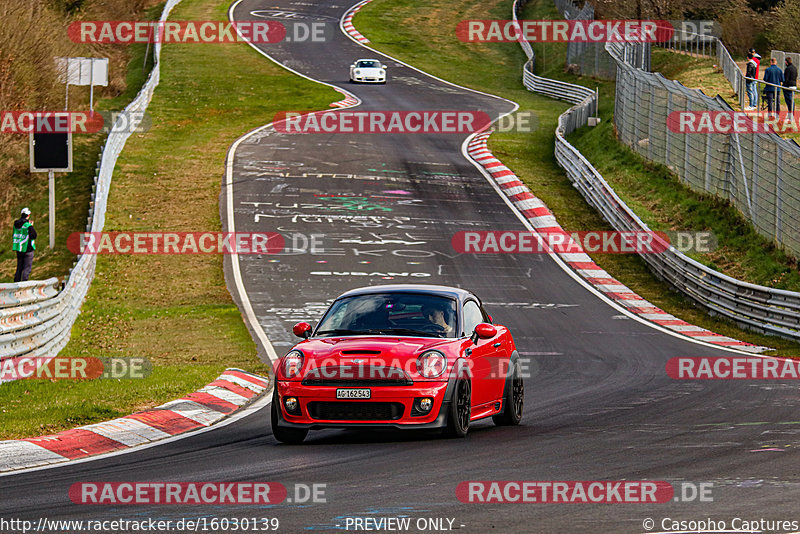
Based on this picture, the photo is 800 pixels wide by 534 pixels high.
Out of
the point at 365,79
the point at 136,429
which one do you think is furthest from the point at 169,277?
the point at 365,79

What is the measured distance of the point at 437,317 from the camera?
11609 millimetres

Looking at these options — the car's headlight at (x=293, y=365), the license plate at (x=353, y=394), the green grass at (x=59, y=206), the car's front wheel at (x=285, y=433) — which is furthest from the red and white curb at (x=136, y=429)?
the green grass at (x=59, y=206)

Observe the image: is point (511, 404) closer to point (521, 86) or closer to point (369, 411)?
point (369, 411)

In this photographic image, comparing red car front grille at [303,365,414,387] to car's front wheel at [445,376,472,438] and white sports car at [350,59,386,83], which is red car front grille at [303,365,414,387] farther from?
white sports car at [350,59,386,83]

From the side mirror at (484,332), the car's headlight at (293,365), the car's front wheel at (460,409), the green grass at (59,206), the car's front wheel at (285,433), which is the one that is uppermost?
the side mirror at (484,332)

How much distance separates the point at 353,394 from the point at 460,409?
1054 millimetres

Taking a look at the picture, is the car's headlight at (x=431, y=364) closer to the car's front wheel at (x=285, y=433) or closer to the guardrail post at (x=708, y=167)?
the car's front wheel at (x=285, y=433)

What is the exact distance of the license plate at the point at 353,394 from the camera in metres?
10.5

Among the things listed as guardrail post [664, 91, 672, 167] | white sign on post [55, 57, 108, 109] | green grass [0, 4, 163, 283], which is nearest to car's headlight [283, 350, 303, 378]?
green grass [0, 4, 163, 283]

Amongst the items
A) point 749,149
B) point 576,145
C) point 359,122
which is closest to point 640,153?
point 576,145

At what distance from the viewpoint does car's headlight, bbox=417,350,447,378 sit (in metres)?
10.6

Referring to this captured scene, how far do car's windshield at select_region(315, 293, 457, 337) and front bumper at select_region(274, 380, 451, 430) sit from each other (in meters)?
0.97

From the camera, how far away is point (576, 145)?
42719 millimetres

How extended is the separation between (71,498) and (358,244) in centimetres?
2152
